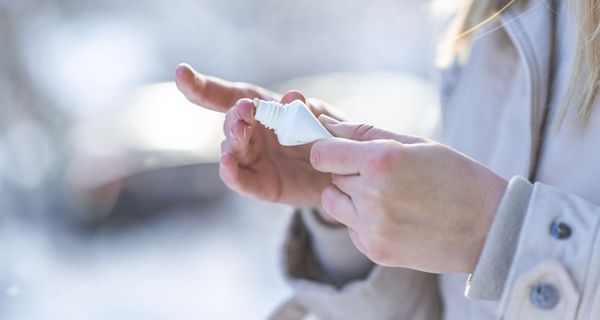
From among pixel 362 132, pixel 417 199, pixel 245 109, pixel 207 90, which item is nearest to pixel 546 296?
pixel 417 199

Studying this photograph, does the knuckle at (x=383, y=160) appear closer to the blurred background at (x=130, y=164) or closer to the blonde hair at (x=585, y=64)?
the blonde hair at (x=585, y=64)

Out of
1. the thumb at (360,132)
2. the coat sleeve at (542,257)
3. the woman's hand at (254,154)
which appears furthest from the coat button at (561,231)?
the woman's hand at (254,154)

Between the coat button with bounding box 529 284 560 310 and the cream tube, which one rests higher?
the cream tube

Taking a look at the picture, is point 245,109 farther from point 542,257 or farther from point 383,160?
point 542,257

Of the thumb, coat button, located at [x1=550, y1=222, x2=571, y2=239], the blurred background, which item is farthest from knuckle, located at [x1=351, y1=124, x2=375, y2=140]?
the blurred background

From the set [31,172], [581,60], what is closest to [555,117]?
[581,60]

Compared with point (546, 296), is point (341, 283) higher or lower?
lower

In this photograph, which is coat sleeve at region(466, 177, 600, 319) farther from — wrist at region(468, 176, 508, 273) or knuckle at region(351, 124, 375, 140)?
knuckle at region(351, 124, 375, 140)
